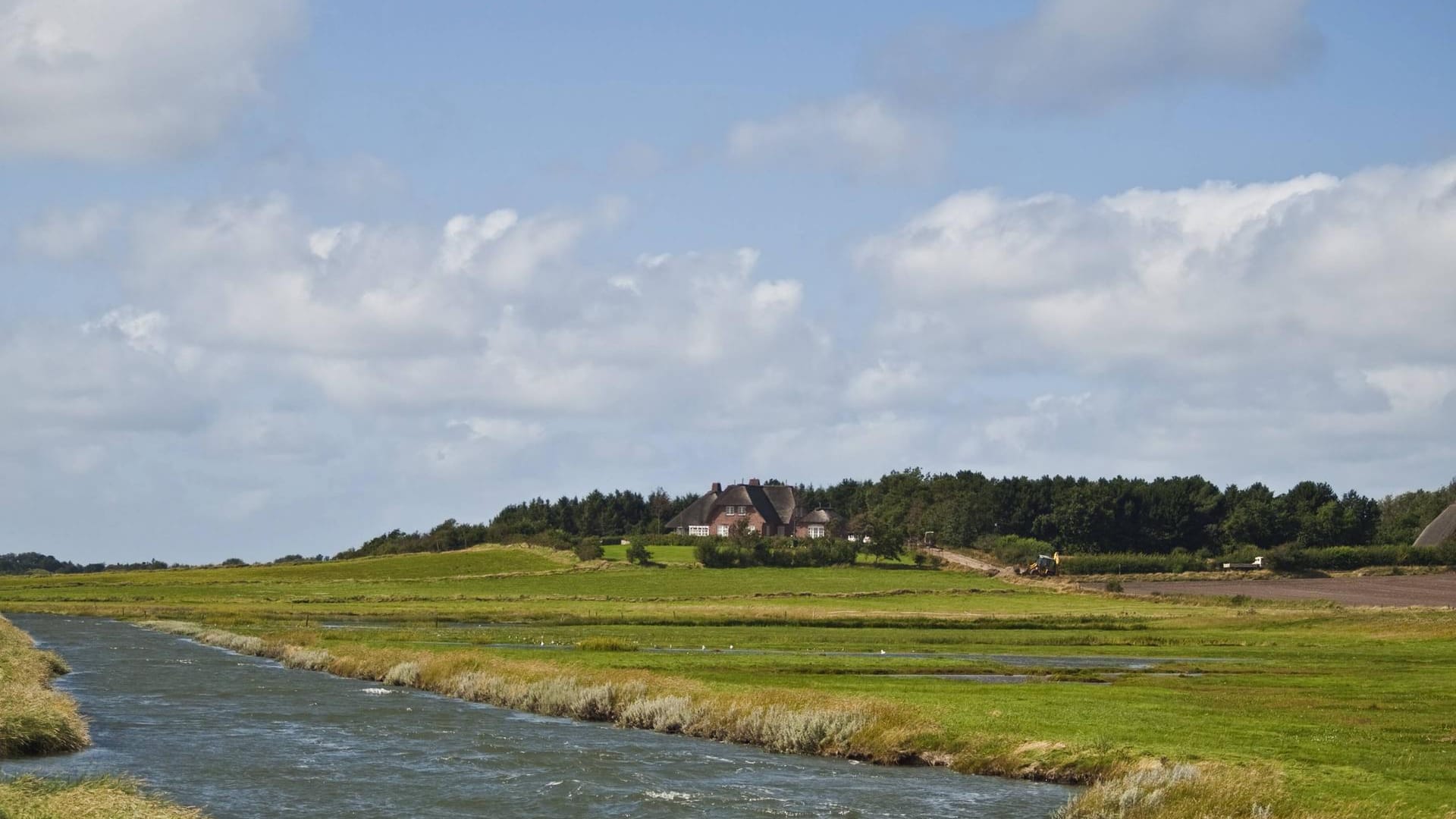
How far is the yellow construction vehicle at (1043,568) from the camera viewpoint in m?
150

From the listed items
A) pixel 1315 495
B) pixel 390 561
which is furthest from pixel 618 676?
pixel 1315 495

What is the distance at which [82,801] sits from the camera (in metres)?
27.7

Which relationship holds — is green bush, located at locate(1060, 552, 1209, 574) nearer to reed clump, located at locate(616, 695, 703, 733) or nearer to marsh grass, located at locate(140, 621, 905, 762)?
marsh grass, located at locate(140, 621, 905, 762)

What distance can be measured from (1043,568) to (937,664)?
3548 inches

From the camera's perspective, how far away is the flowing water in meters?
32.4

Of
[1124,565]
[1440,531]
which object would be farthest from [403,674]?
[1440,531]

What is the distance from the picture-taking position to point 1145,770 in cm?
3253

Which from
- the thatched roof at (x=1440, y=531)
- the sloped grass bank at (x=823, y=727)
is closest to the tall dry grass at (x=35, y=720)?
the sloped grass bank at (x=823, y=727)

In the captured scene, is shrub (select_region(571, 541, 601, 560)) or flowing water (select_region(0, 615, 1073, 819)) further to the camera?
shrub (select_region(571, 541, 601, 560))

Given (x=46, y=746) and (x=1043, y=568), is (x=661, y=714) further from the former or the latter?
(x=1043, y=568)

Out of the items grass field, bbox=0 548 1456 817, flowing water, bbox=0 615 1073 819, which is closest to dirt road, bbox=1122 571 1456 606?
grass field, bbox=0 548 1456 817

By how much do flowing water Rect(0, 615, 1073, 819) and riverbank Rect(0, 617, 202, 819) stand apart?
87cm

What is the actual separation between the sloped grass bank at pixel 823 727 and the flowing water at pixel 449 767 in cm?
91

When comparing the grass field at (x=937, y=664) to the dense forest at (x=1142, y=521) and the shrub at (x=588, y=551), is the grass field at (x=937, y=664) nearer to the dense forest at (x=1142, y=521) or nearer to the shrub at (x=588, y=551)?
the shrub at (x=588, y=551)
